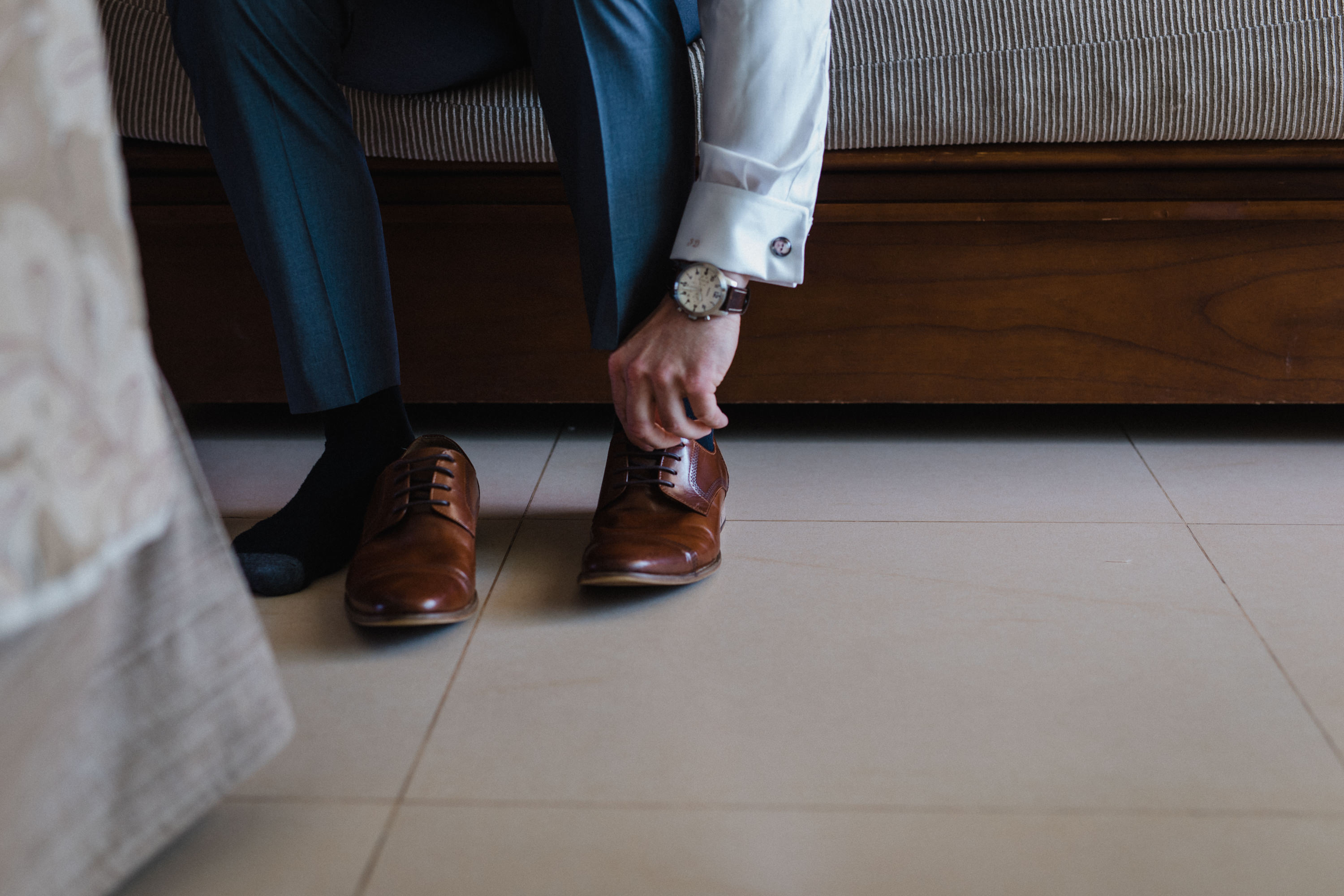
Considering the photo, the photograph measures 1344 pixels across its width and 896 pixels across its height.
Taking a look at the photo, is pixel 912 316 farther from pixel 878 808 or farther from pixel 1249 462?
pixel 878 808

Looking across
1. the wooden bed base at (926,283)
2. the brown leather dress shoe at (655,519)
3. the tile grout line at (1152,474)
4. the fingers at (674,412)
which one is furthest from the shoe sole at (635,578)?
the tile grout line at (1152,474)

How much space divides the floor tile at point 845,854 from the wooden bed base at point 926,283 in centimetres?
58

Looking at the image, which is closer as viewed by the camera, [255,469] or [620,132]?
[620,132]

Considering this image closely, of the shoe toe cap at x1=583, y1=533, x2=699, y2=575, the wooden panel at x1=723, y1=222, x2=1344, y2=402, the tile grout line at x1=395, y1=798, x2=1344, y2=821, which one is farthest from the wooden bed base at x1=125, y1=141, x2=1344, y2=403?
the tile grout line at x1=395, y1=798, x2=1344, y2=821

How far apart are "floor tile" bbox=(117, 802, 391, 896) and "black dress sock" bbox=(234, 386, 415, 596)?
10.2 inches

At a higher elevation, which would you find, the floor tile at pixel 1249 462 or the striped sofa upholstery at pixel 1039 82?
the striped sofa upholstery at pixel 1039 82

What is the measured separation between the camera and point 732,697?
625 mm

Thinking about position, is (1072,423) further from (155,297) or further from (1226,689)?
(155,297)

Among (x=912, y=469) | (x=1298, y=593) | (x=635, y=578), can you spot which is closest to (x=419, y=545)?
(x=635, y=578)

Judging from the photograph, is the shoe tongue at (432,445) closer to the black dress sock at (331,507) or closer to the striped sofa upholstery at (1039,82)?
the black dress sock at (331,507)

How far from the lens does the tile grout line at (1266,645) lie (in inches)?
22.5

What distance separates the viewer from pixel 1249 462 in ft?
3.32

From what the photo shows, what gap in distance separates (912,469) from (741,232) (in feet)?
1.35

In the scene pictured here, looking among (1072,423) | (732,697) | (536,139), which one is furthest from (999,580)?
(536,139)
